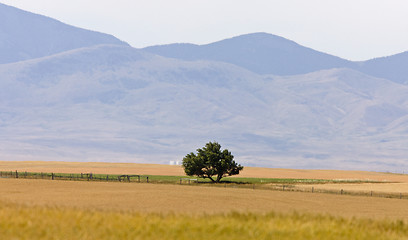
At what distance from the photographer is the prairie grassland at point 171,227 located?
27906mm

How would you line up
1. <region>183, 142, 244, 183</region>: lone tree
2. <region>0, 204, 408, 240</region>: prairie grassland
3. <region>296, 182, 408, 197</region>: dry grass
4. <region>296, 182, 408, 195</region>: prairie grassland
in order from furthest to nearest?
<region>183, 142, 244, 183</region>: lone tree → <region>296, 182, 408, 195</region>: prairie grassland → <region>296, 182, 408, 197</region>: dry grass → <region>0, 204, 408, 240</region>: prairie grassland

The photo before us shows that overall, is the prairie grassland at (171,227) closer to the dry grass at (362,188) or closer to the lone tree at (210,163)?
the dry grass at (362,188)

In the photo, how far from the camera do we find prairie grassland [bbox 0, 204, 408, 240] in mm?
27906

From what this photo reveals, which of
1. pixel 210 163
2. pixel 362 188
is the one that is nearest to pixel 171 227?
pixel 210 163

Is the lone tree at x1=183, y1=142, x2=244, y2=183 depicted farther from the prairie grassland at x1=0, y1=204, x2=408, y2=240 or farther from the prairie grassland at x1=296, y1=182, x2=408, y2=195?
the prairie grassland at x1=0, y1=204, x2=408, y2=240

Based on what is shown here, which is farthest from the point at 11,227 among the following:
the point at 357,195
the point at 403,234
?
the point at 357,195

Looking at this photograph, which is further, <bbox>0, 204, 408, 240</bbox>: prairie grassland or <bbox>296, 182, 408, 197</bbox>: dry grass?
<bbox>296, 182, 408, 197</bbox>: dry grass

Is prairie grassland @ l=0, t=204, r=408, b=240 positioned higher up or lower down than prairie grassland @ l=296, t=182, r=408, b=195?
lower down

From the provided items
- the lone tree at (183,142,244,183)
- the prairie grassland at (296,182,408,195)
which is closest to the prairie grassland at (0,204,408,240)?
the prairie grassland at (296,182,408,195)

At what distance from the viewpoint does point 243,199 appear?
6819 centimetres

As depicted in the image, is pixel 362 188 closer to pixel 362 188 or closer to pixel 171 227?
pixel 362 188

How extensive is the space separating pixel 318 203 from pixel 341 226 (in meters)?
35.1

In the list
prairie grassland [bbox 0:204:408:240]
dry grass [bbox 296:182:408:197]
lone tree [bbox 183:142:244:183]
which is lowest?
prairie grassland [bbox 0:204:408:240]

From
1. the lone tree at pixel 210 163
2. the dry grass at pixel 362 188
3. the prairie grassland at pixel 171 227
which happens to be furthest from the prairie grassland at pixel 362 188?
the prairie grassland at pixel 171 227
